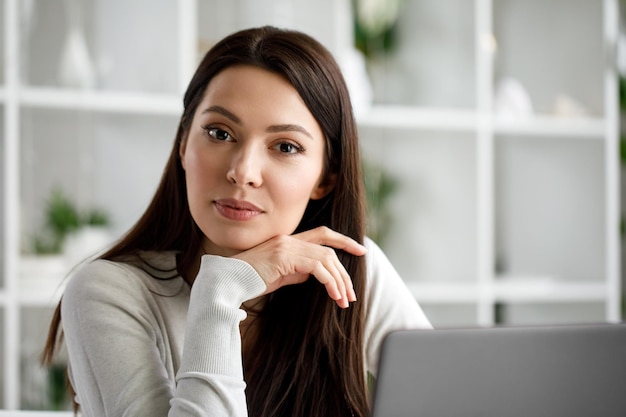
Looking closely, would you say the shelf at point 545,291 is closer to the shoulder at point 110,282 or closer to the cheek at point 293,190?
the cheek at point 293,190

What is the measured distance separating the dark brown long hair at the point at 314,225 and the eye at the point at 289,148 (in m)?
0.06

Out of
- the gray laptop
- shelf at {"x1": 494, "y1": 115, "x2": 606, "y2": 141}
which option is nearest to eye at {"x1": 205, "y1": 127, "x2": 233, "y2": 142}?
the gray laptop

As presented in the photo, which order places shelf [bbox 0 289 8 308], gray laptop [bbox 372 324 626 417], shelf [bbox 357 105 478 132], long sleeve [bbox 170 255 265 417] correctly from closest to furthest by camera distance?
gray laptop [bbox 372 324 626 417] → long sleeve [bbox 170 255 265 417] → shelf [bbox 0 289 8 308] → shelf [bbox 357 105 478 132]

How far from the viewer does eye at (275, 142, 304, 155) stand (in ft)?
4.04

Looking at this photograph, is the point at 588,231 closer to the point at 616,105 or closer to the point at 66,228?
the point at 616,105

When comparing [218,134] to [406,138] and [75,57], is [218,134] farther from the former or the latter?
[406,138]

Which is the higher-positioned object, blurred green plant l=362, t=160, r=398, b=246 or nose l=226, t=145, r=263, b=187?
blurred green plant l=362, t=160, r=398, b=246

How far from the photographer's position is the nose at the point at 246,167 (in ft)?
3.85

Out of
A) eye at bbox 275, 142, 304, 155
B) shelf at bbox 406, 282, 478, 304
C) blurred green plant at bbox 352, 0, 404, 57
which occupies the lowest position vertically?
shelf at bbox 406, 282, 478, 304

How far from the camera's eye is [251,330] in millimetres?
1377

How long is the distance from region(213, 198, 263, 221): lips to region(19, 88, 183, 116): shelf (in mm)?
1983

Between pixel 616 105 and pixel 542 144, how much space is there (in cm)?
38

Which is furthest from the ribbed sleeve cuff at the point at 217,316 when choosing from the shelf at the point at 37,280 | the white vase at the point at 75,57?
the white vase at the point at 75,57

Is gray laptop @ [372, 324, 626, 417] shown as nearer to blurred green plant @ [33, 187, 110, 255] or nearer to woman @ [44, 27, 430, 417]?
woman @ [44, 27, 430, 417]
